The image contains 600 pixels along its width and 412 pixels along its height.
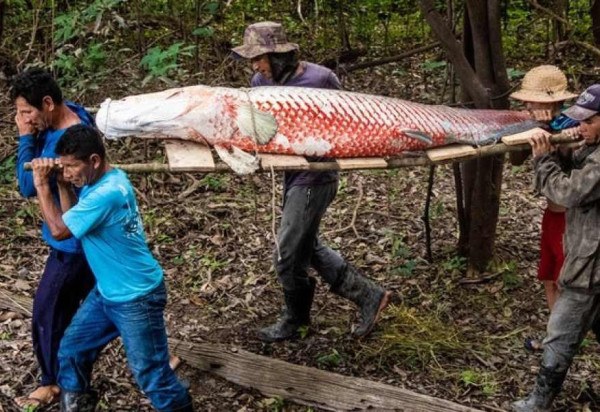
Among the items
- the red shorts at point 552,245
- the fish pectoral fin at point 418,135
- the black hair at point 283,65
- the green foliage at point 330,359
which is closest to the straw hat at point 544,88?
the fish pectoral fin at point 418,135

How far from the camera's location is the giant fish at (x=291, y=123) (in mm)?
3680

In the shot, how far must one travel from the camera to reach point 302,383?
454 centimetres

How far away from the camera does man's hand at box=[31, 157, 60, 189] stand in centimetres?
368

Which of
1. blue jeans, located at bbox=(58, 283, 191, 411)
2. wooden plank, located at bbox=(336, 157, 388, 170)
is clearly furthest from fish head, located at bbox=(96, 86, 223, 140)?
blue jeans, located at bbox=(58, 283, 191, 411)

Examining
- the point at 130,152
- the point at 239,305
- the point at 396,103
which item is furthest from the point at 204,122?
the point at 130,152

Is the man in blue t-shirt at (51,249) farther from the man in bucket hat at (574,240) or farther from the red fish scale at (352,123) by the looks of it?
the man in bucket hat at (574,240)

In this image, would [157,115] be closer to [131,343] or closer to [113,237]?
[113,237]

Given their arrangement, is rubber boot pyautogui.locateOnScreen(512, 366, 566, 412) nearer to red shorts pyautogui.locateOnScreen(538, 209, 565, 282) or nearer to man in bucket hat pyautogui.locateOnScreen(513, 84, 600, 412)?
man in bucket hat pyautogui.locateOnScreen(513, 84, 600, 412)

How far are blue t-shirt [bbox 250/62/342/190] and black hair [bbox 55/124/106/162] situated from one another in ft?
3.99

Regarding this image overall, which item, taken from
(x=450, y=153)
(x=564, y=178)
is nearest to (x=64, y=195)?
(x=450, y=153)

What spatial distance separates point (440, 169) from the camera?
772cm

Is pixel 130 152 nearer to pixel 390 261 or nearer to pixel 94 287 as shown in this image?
pixel 390 261

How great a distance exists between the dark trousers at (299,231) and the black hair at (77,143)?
1310 millimetres

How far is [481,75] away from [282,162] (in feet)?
6.30
